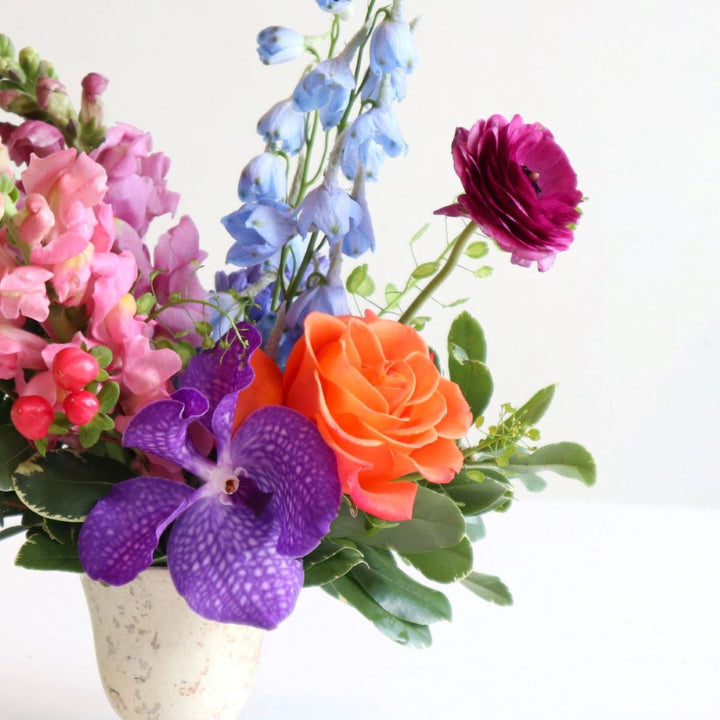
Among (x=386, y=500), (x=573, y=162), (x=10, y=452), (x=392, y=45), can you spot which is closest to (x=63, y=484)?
(x=10, y=452)

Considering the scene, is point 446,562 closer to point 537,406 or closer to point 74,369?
point 537,406

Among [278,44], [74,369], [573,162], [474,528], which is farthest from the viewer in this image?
[573,162]

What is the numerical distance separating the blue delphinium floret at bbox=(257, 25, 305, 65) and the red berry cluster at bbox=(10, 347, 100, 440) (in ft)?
0.60

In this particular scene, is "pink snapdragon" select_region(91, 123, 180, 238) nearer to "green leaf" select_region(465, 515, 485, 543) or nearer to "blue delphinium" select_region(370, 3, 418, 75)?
"blue delphinium" select_region(370, 3, 418, 75)

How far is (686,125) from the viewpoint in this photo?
1.51 m

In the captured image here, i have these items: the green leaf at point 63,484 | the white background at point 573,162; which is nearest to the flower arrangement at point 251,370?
the green leaf at point 63,484

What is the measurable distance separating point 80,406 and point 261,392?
10cm

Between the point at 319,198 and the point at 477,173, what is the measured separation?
0.07 metres

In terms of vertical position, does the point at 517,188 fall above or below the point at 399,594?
above

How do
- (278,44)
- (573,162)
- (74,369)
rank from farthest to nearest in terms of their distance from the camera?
(573,162)
(278,44)
(74,369)

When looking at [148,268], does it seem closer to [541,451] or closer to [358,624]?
[541,451]

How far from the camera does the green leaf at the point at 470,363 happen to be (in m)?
0.56

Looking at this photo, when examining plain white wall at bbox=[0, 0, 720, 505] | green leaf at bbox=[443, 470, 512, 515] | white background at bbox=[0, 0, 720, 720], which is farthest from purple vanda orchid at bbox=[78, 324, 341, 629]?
plain white wall at bbox=[0, 0, 720, 505]

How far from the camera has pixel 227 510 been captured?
480 mm
